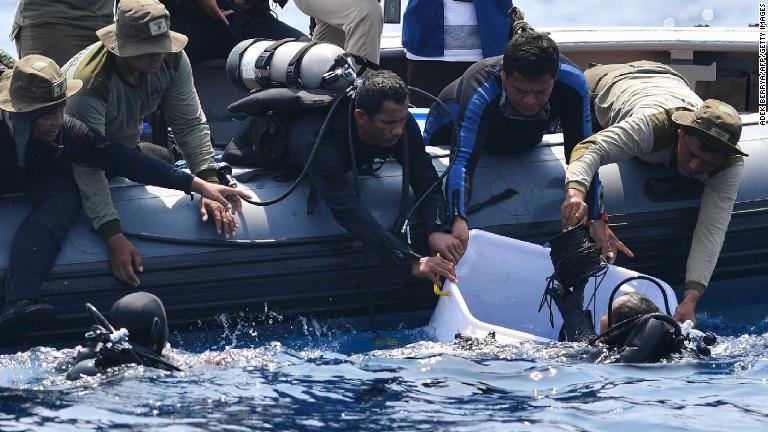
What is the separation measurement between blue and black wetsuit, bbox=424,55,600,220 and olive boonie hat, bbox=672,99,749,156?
541 millimetres

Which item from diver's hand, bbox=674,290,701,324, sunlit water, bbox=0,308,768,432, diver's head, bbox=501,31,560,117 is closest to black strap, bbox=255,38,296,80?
diver's head, bbox=501,31,560,117

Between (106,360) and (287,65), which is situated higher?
(287,65)

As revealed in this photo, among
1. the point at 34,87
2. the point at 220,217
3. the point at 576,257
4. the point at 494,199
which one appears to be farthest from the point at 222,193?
the point at 576,257

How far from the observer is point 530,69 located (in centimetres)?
562

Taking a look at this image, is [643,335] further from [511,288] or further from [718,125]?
[718,125]

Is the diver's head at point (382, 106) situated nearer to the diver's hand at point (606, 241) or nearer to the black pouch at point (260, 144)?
the black pouch at point (260, 144)

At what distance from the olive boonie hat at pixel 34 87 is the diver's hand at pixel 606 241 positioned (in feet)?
8.39

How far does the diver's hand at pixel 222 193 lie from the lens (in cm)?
564

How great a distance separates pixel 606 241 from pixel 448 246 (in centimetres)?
82

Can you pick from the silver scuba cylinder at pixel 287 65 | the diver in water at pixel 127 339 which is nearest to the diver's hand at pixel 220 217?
the silver scuba cylinder at pixel 287 65

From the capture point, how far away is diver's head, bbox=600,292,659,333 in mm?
4941

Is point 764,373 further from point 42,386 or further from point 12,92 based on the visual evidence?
point 12,92

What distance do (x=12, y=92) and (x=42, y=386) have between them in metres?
1.43

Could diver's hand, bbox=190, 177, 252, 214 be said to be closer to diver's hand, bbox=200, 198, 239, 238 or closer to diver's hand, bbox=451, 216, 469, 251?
diver's hand, bbox=200, 198, 239, 238
